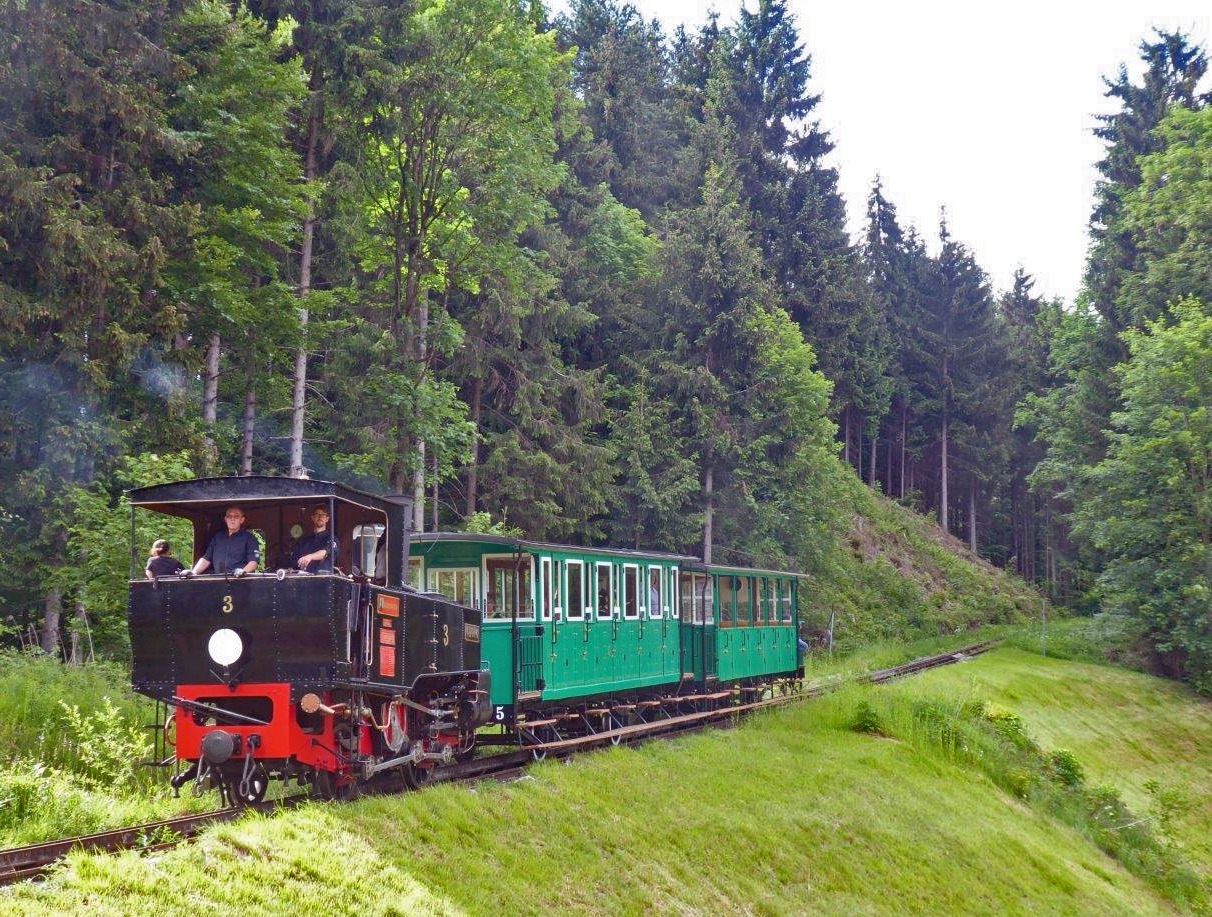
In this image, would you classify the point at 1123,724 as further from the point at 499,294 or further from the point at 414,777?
the point at 414,777

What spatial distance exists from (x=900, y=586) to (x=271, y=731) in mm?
47161

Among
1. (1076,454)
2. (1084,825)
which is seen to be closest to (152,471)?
(1084,825)

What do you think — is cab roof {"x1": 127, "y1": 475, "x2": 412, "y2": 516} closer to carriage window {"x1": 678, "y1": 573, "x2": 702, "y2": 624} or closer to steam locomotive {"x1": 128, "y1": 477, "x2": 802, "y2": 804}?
steam locomotive {"x1": 128, "y1": 477, "x2": 802, "y2": 804}

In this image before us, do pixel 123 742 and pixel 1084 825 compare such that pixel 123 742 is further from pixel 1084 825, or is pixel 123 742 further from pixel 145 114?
pixel 1084 825

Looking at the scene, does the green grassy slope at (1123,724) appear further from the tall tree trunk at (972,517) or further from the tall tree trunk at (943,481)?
the tall tree trunk at (972,517)

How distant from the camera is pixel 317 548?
11602 mm

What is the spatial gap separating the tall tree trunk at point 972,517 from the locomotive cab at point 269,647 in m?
67.5

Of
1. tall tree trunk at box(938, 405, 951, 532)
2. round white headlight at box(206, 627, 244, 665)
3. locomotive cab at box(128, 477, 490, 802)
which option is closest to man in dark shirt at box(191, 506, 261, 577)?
locomotive cab at box(128, 477, 490, 802)

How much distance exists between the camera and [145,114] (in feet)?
64.8

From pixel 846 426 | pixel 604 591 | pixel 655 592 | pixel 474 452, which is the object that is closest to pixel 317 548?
pixel 604 591

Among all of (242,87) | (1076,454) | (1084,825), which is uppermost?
(242,87)

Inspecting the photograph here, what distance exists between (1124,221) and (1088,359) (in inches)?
234

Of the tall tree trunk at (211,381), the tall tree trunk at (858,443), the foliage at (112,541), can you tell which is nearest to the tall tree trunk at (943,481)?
the tall tree trunk at (858,443)

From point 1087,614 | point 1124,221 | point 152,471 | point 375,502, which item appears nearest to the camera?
point 375,502
